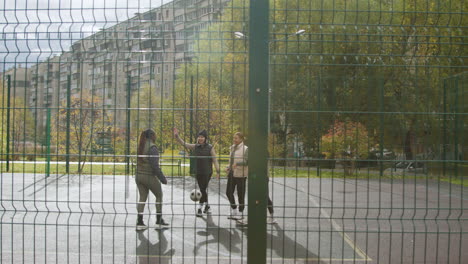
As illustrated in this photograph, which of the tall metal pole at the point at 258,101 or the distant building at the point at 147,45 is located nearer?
the tall metal pole at the point at 258,101

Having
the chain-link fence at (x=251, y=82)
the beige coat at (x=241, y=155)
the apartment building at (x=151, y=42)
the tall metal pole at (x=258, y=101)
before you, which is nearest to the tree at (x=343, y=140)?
the chain-link fence at (x=251, y=82)

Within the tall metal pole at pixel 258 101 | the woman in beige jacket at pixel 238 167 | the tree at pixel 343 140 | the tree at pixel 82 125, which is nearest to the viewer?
the tall metal pole at pixel 258 101

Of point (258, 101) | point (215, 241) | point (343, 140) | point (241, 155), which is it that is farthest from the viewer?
point (215, 241)

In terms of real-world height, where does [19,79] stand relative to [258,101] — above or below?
above

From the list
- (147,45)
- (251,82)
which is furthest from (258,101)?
(147,45)

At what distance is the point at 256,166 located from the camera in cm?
328

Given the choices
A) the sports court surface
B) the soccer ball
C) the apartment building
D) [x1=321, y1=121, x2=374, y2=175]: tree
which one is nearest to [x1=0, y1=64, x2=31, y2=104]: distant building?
the apartment building

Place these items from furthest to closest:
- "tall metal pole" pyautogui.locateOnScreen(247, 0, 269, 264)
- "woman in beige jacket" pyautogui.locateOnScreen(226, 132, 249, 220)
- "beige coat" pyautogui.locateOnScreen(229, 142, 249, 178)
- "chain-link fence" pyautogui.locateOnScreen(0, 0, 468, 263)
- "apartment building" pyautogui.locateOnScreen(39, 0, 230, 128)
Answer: "woman in beige jacket" pyautogui.locateOnScreen(226, 132, 249, 220) → "beige coat" pyautogui.locateOnScreen(229, 142, 249, 178) → "apartment building" pyautogui.locateOnScreen(39, 0, 230, 128) → "chain-link fence" pyautogui.locateOnScreen(0, 0, 468, 263) → "tall metal pole" pyautogui.locateOnScreen(247, 0, 269, 264)

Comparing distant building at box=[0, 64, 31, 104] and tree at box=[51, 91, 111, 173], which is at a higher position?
distant building at box=[0, 64, 31, 104]

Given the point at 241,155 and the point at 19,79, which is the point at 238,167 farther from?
the point at 19,79

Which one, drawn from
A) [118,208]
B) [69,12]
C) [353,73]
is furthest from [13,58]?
[118,208]

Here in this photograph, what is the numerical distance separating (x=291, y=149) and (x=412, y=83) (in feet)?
5.72

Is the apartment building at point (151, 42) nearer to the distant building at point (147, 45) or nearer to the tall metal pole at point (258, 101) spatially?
the distant building at point (147, 45)

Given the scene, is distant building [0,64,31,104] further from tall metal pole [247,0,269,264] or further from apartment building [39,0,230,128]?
tall metal pole [247,0,269,264]
